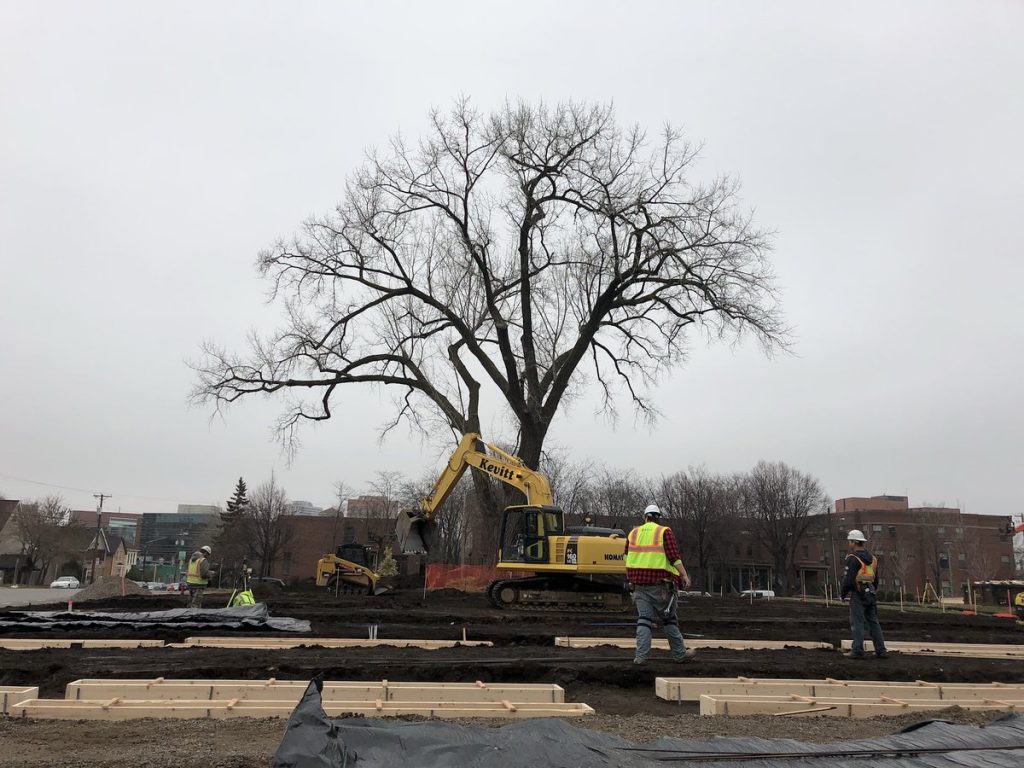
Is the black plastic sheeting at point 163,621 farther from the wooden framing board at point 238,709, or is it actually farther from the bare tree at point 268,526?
the bare tree at point 268,526

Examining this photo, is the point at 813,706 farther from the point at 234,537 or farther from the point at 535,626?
the point at 234,537

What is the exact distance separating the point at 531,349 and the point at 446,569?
1137cm

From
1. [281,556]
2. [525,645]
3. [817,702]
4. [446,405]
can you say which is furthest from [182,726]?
[281,556]

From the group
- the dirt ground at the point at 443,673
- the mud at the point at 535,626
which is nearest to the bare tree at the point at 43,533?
the mud at the point at 535,626

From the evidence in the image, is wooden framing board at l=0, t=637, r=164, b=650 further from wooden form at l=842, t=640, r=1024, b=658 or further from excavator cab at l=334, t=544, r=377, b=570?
Answer: excavator cab at l=334, t=544, r=377, b=570

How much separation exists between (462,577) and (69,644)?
78.9 feet

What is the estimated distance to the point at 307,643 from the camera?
10578mm

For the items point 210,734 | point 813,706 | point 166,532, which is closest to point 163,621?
point 210,734

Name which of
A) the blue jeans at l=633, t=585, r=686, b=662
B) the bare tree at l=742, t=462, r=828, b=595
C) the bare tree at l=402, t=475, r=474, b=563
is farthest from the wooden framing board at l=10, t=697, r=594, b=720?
the bare tree at l=742, t=462, r=828, b=595

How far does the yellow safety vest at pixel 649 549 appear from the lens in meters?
8.83

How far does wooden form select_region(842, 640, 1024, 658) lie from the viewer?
36.2 ft

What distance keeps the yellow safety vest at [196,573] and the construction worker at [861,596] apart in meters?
13.2

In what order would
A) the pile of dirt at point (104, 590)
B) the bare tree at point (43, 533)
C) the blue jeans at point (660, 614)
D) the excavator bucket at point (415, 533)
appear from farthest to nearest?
the bare tree at point (43, 533), the pile of dirt at point (104, 590), the excavator bucket at point (415, 533), the blue jeans at point (660, 614)

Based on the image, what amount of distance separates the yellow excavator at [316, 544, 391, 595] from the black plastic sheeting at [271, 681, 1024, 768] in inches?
955
